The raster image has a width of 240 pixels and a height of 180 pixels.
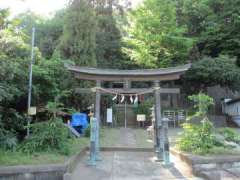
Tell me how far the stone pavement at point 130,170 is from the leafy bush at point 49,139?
749 millimetres

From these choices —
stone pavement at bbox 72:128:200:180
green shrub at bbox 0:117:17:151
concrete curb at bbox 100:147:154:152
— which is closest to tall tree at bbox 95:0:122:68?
concrete curb at bbox 100:147:154:152

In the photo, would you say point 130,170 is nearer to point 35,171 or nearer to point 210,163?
point 210,163

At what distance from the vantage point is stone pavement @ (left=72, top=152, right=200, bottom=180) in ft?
18.4

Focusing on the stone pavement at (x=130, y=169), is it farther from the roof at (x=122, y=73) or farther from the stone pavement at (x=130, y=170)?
the roof at (x=122, y=73)

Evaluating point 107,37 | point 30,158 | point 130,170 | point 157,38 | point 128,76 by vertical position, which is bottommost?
point 130,170

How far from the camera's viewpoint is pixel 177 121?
15.4 metres

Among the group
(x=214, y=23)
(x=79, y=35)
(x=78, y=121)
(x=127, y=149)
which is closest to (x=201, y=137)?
(x=127, y=149)

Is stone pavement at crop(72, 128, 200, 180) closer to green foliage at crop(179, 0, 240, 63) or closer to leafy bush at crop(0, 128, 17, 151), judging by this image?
leafy bush at crop(0, 128, 17, 151)

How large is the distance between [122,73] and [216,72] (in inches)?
378

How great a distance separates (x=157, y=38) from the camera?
1653 centimetres

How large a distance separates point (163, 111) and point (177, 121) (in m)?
1.00

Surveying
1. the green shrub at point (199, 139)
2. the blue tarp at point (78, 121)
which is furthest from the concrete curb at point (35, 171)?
the blue tarp at point (78, 121)

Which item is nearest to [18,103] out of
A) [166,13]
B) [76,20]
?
[76,20]

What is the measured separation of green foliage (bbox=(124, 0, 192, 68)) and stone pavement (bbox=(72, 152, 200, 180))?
1024 cm
